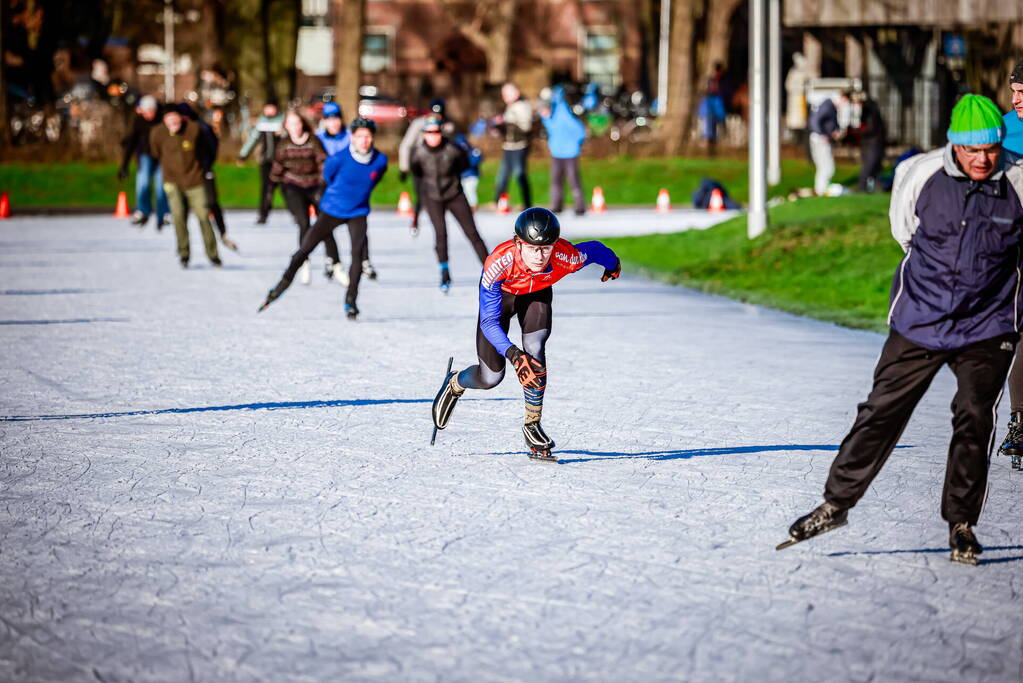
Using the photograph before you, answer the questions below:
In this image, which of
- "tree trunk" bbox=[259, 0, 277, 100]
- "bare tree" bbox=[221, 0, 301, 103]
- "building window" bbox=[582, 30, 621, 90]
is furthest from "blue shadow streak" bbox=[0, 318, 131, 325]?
"building window" bbox=[582, 30, 621, 90]

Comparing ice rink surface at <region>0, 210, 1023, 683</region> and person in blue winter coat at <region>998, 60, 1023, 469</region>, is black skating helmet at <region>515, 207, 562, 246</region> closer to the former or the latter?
ice rink surface at <region>0, 210, 1023, 683</region>

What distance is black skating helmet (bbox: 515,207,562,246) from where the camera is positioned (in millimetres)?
7914

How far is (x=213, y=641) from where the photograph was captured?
218 inches

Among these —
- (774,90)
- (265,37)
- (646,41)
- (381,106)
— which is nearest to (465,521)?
(774,90)

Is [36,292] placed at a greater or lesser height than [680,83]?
lesser

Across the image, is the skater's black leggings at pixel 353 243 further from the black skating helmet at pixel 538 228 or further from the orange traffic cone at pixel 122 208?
the orange traffic cone at pixel 122 208

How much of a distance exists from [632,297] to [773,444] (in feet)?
27.3

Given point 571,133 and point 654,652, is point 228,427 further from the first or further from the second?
point 571,133

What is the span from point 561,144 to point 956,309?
21538 millimetres

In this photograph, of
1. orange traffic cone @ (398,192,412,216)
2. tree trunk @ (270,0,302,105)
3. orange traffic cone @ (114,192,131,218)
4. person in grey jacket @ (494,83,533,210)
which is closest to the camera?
person in grey jacket @ (494,83,533,210)

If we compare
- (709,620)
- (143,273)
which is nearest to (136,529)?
(709,620)

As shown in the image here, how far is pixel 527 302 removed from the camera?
28.3 feet

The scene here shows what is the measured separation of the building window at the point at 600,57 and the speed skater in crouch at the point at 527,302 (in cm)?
6369

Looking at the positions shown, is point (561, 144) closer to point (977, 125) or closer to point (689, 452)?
point (689, 452)
